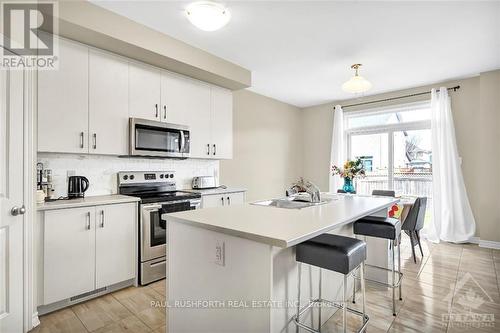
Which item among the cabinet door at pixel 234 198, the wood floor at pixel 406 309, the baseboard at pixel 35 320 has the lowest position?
the wood floor at pixel 406 309

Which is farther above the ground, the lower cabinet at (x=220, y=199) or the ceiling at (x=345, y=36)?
the ceiling at (x=345, y=36)

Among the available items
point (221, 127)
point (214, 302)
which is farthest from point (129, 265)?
point (221, 127)

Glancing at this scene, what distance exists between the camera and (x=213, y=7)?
206 cm

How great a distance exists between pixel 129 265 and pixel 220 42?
8.45 ft

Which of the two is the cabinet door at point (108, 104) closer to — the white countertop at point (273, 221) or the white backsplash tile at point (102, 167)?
the white backsplash tile at point (102, 167)

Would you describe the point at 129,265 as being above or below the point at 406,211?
below

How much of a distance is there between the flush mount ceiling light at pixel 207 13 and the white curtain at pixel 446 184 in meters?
3.86

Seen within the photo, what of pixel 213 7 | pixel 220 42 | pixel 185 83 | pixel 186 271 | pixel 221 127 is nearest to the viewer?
pixel 186 271

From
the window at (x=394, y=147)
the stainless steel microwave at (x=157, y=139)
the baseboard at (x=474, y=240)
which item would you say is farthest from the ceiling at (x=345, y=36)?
the baseboard at (x=474, y=240)

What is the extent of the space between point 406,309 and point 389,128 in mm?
3570

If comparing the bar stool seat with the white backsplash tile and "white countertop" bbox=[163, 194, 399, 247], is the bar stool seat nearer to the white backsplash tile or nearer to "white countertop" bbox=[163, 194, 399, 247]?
"white countertop" bbox=[163, 194, 399, 247]

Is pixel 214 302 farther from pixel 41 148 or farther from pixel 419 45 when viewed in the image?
pixel 419 45

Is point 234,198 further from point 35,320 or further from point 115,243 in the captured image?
point 35,320

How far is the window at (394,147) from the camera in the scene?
4496mm
